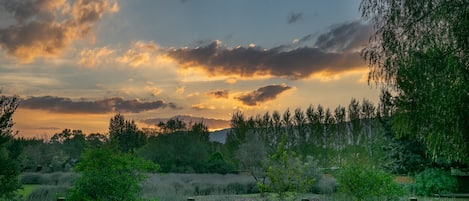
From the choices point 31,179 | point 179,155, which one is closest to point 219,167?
point 179,155

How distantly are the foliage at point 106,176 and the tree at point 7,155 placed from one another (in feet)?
15.5

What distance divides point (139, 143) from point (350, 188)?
1358 inches

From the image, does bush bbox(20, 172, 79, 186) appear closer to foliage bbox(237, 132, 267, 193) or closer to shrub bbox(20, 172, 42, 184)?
shrub bbox(20, 172, 42, 184)

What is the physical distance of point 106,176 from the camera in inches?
360

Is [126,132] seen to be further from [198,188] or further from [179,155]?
[198,188]

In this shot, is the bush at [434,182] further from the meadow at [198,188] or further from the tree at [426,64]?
the tree at [426,64]

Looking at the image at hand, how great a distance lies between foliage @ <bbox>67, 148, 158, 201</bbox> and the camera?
9.11 meters

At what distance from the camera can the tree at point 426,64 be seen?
9523 millimetres

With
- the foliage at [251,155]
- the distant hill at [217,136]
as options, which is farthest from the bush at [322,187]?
the distant hill at [217,136]

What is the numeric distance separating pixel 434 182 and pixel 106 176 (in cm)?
1840

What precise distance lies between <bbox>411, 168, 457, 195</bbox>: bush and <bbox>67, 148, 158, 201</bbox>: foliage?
17.7 meters

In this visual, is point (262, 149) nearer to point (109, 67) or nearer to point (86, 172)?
point (109, 67)

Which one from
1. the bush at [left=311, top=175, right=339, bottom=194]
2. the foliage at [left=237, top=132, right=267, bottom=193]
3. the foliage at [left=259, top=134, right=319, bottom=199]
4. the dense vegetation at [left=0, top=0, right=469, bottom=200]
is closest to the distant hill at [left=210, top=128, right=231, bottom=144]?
the foliage at [left=237, top=132, right=267, bottom=193]

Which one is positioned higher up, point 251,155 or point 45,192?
point 251,155
